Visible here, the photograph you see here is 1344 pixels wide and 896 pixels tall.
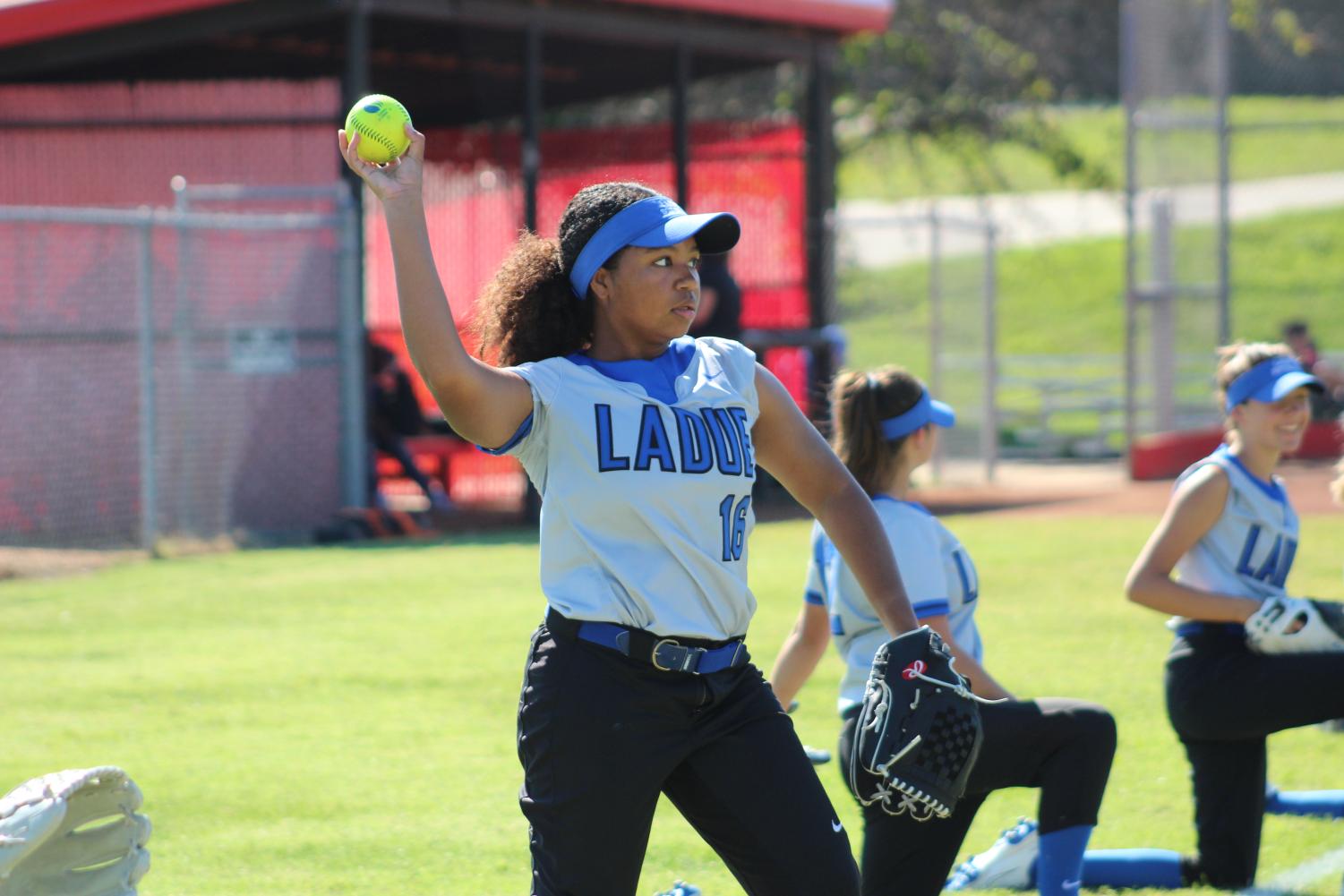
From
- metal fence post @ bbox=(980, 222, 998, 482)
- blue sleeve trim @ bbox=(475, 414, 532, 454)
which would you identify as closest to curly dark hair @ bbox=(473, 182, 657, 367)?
blue sleeve trim @ bbox=(475, 414, 532, 454)


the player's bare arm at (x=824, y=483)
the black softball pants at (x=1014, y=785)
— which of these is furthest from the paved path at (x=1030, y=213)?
the player's bare arm at (x=824, y=483)

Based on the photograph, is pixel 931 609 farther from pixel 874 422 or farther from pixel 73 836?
pixel 73 836

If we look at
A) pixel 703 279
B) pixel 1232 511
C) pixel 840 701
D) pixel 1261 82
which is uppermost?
pixel 1261 82

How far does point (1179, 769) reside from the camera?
252 inches

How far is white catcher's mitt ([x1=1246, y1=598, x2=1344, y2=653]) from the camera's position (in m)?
4.96

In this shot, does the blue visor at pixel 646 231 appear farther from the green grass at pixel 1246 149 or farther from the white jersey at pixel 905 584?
the green grass at pixel 1246 149

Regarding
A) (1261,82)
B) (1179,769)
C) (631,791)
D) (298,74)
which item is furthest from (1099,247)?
(631,791)

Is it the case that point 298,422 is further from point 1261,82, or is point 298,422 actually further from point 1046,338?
point 1046,338

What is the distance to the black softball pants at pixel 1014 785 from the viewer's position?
4.46 metres

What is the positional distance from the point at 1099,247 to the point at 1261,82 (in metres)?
28.4

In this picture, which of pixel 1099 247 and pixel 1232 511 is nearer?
pixel 1232 511

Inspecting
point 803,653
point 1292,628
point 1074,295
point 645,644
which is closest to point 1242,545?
point 1292,628

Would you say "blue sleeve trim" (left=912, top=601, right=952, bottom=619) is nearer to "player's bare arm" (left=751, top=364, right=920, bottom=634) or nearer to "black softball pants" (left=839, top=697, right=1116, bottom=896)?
"black softball pants" (left=839, top=697, right=1116, bottom=896)

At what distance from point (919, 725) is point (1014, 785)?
916mm
